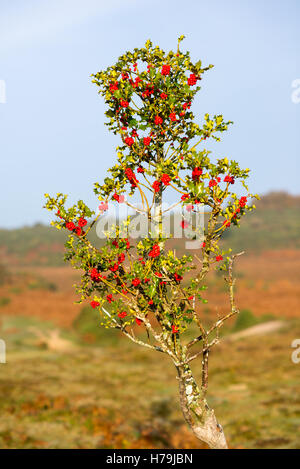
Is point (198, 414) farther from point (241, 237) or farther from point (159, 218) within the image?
point (241, 237)

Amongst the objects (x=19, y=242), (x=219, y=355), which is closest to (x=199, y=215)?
A: (x=219, y=355)

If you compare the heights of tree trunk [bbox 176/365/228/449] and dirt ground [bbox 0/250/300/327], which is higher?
tree trunk [bbox 176/365/228/449]

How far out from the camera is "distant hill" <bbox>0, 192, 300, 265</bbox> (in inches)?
4705

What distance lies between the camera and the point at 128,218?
8633 millimetres

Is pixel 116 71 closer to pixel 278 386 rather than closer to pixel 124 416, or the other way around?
pixel 124 416

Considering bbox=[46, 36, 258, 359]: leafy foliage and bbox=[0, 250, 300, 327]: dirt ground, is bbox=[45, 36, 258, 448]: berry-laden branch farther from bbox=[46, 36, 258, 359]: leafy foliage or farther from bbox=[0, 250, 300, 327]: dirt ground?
bbox=[0, 250, 300, 327]: dirt ground

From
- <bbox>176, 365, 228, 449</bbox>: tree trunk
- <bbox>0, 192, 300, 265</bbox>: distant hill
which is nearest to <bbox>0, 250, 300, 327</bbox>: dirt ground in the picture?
<bbox>0, 192, 300, 265</bbox>: distant hill

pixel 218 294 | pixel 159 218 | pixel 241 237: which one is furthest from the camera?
pixel 241 237

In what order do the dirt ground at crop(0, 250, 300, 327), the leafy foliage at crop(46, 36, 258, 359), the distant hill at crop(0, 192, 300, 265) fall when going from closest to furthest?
the leafy foliage at crop(46, 36, 258, 359) < the dirt ground at crop(0, 250, 300, 327) < the distant hill at crop(0, 192, 300, 265)

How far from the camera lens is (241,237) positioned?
124562 mm

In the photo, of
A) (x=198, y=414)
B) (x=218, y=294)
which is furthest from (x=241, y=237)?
(x=198, y=414)

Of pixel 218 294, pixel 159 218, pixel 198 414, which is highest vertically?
pixel 159 218

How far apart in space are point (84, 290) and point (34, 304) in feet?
173

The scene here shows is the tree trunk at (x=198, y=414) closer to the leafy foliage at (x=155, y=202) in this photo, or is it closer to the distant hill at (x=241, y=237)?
the leafy foliage at (x=155, y=202)
